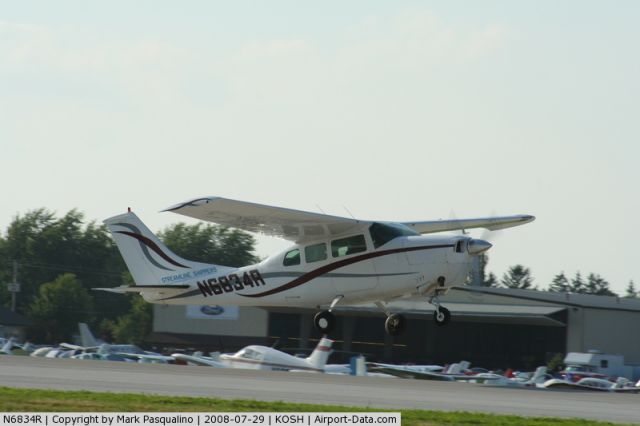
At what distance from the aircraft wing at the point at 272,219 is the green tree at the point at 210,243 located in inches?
3184

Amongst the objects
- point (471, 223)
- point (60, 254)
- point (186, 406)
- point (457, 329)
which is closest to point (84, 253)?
point (60, 254)

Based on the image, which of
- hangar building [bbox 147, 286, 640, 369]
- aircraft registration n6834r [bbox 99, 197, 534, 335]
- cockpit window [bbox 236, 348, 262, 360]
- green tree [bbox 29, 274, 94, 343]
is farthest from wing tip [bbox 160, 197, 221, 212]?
green tree [bbox 29, 274, 94, 343]

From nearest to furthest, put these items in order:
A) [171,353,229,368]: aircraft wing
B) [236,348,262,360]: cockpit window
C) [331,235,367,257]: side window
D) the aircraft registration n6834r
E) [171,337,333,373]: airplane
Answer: the aircraft registration n6834r, [331,235,367,257]: side window, [171,337,333,373]: airplane, [236,348,262,360]: cockpit window, [171,353,229,368]: aircraft wing

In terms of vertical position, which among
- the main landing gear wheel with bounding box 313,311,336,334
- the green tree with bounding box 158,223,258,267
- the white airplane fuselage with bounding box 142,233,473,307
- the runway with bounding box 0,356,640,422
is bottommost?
the runway with bounding box 0,356,640,422

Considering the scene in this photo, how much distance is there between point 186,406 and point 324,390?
5.84 meters

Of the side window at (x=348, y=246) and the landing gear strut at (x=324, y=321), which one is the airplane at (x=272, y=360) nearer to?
the landing gear strut at (x=324, y=321)

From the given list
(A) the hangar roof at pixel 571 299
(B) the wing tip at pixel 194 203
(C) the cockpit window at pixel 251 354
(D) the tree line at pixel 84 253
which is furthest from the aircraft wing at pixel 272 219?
(D) the tree line at pixel 84 253

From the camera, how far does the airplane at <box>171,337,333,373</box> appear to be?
35875mm

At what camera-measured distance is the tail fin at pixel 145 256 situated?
2994 cm

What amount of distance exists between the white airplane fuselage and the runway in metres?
2.02

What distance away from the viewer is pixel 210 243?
361 ft

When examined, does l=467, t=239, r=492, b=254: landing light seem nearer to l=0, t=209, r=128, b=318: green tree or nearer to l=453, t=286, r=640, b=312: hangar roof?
l=453, t=286, r=640, b=312: hangar roof

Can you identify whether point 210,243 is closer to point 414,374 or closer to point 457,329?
point 457,329

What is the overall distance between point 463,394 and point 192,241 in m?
86.2
